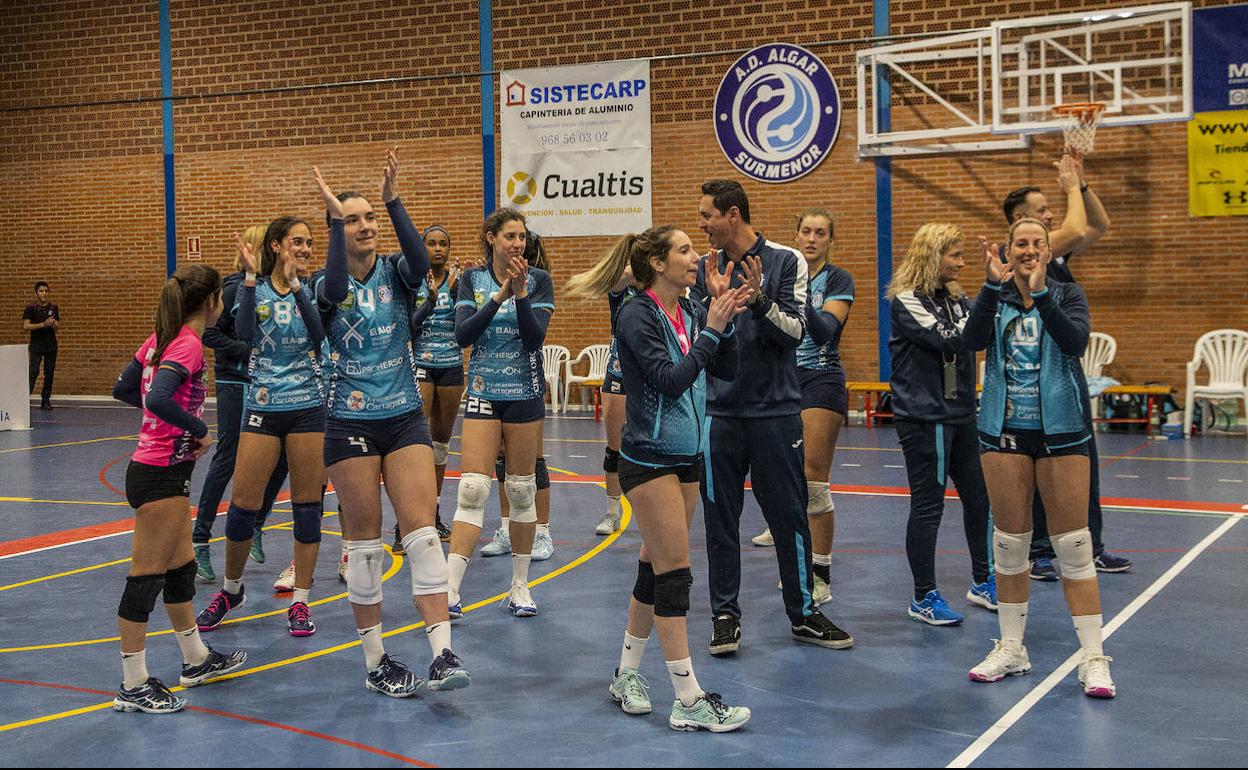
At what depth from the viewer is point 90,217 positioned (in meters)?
21.2

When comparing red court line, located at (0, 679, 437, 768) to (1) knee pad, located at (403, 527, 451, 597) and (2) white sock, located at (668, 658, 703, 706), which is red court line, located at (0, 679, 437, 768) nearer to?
(1) knee pad, located at (403, 527, 451, 597)

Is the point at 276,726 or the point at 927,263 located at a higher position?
the point at 927,263

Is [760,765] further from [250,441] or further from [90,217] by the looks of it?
[90,217]

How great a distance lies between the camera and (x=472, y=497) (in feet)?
21.1

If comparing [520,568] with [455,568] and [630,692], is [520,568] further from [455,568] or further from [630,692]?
[630,692]

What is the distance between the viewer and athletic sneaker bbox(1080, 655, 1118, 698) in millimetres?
5145

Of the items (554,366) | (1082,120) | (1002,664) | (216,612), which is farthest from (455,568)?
(554,366)

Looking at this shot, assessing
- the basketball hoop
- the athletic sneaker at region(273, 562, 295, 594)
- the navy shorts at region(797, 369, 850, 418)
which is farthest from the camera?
the basketball hoop

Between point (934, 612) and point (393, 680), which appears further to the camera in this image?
point (934, 612)

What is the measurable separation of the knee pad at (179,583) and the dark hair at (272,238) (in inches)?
67.3

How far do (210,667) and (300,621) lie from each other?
2.68 feet

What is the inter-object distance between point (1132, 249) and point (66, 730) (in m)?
13.5

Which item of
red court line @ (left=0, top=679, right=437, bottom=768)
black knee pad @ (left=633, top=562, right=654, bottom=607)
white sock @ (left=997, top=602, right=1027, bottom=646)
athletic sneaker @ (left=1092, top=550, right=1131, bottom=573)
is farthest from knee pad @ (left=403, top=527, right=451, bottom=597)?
athletic sneaker @ (left=1092, top=550, right=1131, bottom=573)

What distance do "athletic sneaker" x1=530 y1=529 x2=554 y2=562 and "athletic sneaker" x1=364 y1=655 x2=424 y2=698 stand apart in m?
2.73
